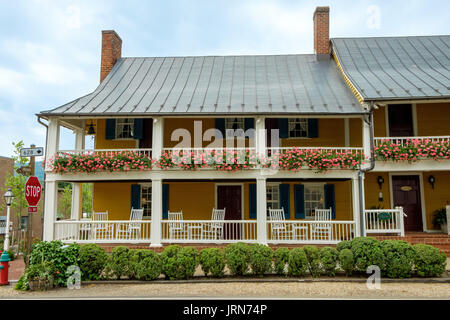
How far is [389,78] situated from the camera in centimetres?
1323

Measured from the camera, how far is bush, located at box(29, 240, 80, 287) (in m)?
7.83

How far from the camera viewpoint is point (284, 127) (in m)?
13.4

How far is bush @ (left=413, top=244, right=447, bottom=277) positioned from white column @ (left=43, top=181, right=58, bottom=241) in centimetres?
1117

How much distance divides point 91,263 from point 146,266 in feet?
4.39

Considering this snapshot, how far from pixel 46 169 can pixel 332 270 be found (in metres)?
9.86

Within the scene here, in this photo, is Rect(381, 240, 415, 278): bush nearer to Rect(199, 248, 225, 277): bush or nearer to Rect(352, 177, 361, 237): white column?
Rect(352, 177, 361, 237): white column

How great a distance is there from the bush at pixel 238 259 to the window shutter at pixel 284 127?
6.13 m

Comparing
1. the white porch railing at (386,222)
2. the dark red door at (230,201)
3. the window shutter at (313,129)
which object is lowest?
the white porch railing at (386,222)

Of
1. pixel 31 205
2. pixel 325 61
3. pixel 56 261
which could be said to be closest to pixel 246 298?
pixel 56 261

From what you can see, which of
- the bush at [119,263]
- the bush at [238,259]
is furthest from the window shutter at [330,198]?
the bush at [119,263]

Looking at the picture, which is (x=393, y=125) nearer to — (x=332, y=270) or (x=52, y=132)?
(x=332, y=270)

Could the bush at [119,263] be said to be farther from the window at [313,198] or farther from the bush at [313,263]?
the window at [313,198]

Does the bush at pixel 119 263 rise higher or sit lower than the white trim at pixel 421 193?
lower

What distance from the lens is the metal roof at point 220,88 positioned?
12.0 m
